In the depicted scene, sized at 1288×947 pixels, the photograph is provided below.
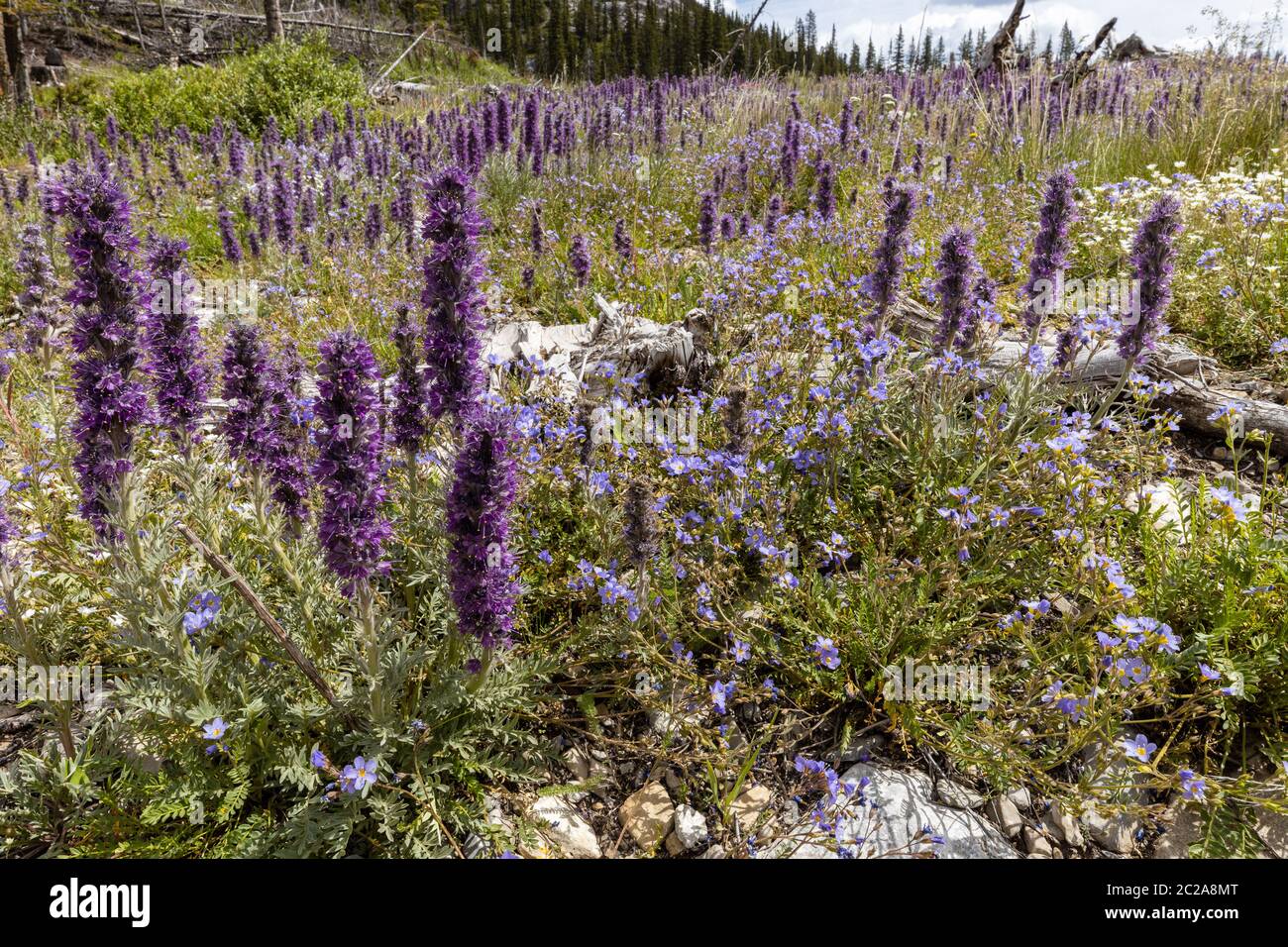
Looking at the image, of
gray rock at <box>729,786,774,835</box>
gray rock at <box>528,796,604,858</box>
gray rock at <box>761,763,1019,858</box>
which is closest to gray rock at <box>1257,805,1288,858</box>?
gray rock at <box>761,763,1019,858</box>

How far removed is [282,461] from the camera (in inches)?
114

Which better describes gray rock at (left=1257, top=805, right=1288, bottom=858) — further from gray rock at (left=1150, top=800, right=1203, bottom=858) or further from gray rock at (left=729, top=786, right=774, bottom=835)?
gray rock at (left=729, top=786, right=774, bottom=835)

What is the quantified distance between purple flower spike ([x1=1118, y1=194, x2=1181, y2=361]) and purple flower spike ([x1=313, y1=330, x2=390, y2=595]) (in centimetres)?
405

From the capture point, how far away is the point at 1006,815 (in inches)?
109

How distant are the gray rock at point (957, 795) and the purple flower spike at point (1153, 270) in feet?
Result: 8.86

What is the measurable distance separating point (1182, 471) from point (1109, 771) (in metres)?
2.63

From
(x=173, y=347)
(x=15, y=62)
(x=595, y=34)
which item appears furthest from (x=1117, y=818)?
(x=595, y=34)

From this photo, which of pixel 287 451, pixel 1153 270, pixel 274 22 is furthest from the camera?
pixel 274 22

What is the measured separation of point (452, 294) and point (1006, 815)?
3.08 meters

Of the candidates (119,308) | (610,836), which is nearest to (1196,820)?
(610,836)

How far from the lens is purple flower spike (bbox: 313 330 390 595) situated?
223 cm

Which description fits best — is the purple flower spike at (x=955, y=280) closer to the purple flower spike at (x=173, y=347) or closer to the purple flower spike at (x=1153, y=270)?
the purple flower spike at (x=1153, y=270)

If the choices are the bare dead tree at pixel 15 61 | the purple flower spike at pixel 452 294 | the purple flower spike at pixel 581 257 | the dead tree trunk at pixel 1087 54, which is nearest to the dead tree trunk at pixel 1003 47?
the dead tree trunk at pixel 1087 54

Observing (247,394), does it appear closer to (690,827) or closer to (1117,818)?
(690,827)
